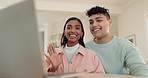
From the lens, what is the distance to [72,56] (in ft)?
5.11

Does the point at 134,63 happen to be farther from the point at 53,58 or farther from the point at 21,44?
the point at 21,44

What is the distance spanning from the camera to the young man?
1.44 meters

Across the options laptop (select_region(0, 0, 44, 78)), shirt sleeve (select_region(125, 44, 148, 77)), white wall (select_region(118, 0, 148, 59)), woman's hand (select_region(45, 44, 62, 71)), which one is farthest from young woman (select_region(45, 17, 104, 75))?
white wall (select_region(118, 0, 148, 59))

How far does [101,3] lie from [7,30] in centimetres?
422

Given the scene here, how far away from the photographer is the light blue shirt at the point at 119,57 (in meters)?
1.43

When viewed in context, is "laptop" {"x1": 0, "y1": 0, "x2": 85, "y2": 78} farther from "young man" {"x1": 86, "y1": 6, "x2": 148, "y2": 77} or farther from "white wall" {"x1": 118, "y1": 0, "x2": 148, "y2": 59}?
"white wall" {"x1": 118, "y1": 0, "x2": 148, "y2": 59}

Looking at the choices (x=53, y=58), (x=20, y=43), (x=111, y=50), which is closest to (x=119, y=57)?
(x=111, y=50)

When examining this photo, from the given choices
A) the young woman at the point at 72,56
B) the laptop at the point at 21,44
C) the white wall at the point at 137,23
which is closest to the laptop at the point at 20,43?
the laptop at the point at 21,44

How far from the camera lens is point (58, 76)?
0.68m

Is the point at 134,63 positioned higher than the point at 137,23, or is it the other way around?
the point at 137,23

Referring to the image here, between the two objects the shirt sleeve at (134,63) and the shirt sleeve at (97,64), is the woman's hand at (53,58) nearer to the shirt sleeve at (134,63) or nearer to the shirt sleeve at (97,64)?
the shirt sleeve at (97,64)

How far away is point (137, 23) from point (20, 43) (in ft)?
13.9

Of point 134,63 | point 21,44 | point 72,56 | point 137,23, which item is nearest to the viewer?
point 21,44

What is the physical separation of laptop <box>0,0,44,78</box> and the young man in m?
0.85
